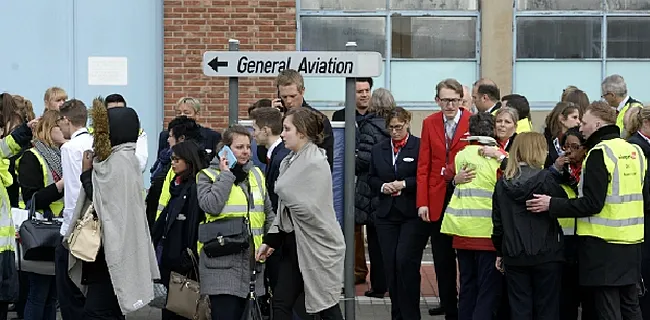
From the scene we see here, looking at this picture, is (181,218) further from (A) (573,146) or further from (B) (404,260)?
(A) (573,146)

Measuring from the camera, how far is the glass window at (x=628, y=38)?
508 inches

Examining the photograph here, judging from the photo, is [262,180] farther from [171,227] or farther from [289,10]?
[289,10]

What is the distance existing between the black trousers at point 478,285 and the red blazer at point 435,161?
0.49 meters

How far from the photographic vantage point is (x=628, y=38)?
12.9 metres

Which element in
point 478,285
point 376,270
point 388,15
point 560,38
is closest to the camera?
point 478,285

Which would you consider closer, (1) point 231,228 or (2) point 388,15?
(1) point 231,228

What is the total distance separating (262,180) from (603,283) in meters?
2.57

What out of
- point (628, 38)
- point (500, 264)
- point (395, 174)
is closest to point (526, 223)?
point (500, 264)

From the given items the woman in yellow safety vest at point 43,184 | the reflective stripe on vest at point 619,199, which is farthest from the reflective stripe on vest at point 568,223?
the woman in yellow safety vest at point 43,184

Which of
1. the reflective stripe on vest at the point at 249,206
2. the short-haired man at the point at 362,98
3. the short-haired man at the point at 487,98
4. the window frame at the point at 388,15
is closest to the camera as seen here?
the reflective stripe on vest at the point at 249,206

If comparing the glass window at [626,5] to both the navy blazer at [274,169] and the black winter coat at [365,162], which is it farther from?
the navy blazer at [274,169]

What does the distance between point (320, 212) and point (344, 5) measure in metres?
6.15

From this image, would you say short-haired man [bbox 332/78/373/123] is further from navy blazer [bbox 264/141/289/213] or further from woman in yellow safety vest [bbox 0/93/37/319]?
woman in yellow safety vest [bbox 0/93/37/319]

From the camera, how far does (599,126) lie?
25.3 ft
